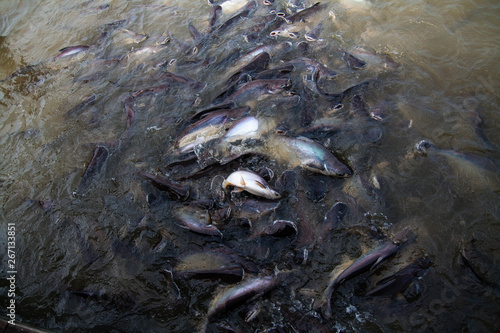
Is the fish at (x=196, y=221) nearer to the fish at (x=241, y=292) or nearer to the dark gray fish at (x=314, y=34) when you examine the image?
the fish at (x=241, y=292)

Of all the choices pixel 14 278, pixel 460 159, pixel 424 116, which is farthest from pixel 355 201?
pixel 14 278

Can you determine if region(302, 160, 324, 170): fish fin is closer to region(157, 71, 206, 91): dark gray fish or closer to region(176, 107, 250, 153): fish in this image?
region(176, 107, 250, 153): fish

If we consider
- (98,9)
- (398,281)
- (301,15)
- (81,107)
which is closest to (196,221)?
(398,281)

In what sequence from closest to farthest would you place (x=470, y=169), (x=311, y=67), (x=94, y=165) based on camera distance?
(x=470, y=169) → (x=94, y=165) → (x=311, y=67)

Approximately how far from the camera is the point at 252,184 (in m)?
4.09

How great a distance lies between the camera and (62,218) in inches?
175

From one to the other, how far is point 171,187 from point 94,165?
179 cm

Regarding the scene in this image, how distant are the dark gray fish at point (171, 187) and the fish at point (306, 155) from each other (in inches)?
62.6

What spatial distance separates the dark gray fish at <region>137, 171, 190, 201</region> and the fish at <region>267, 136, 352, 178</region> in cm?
159

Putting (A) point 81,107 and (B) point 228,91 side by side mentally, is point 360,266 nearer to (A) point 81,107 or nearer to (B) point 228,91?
(B) point 228,91

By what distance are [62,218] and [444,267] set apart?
219 inches

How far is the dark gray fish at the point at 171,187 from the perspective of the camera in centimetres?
432

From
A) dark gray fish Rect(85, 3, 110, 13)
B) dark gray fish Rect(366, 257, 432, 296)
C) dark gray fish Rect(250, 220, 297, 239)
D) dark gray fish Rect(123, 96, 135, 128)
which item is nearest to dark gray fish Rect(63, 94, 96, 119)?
dark gray fish Rect(123, 96, 135, 128)

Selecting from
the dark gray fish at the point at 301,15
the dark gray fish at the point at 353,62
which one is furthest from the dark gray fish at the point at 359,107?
the dark gray fish at the point at 301,15
